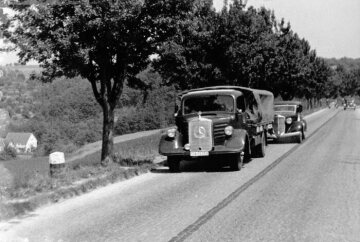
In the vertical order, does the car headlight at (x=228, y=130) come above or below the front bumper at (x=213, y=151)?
above

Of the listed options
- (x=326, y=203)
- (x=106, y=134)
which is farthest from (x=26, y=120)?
(x=326, y=203)

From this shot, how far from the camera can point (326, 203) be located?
744cm

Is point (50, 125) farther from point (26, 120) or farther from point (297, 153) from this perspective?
point (297, 153)

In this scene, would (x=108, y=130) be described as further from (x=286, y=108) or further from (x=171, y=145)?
(x=286, y=108)

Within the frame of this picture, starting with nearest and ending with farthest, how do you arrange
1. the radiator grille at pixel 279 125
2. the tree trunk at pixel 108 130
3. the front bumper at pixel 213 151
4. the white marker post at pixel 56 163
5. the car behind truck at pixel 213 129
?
the white marker post at pixel 56 163
the front bumper at pixel 213 151
the car behind truck at pixel 213 129
the tree trunk at pixel 108 130
the radiator grille at pixel 279 125

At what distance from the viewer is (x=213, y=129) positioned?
12195 mm

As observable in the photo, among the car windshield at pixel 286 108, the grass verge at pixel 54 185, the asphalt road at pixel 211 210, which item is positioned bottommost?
the asphalt road at pixel 211 210

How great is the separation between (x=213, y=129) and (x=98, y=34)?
13.4 ft

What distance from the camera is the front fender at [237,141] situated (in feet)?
38.2

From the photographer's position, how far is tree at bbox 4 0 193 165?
11.0 metres

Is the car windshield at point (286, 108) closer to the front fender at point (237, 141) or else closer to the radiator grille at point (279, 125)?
the radiator grille at point (279, 125)

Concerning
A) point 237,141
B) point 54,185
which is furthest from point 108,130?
point 54,185

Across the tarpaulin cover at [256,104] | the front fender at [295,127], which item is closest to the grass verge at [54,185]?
the tarpaulin cover at [256,104]

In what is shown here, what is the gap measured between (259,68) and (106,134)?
17.0 m
